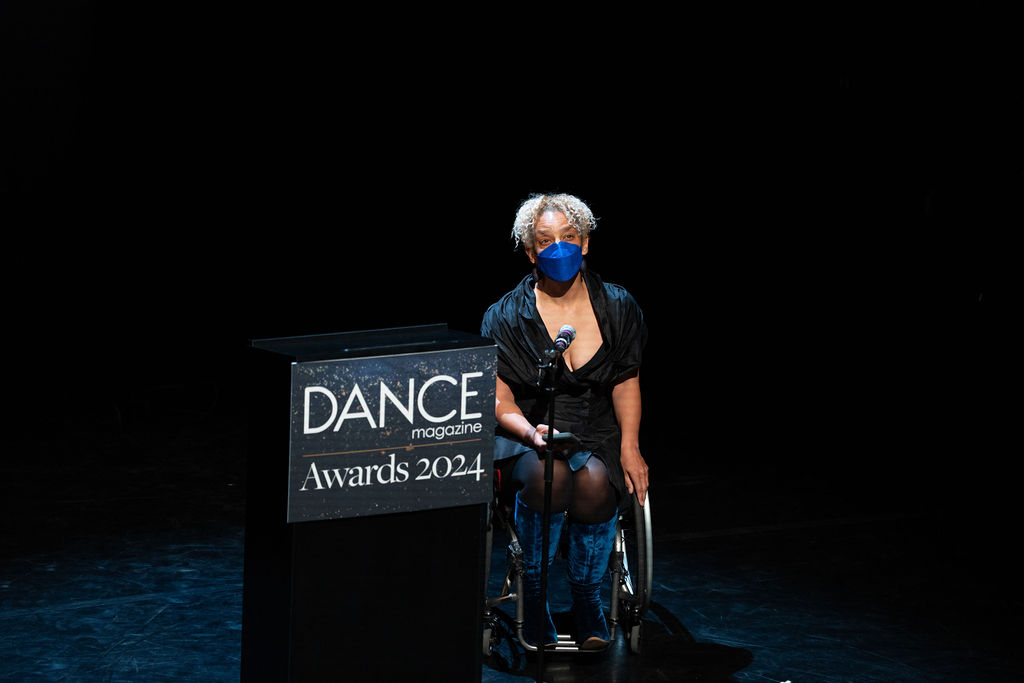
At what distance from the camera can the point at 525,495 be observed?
11.1 feet

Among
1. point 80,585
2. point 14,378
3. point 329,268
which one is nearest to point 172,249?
point 329,268

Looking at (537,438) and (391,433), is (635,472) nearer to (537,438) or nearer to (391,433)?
(537,438)

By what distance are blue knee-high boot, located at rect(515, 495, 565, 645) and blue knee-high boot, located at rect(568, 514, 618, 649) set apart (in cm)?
6

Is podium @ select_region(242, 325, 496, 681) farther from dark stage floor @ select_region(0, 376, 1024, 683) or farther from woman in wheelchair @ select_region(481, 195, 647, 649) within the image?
woman in wheelchair @ select_region(481, 195, 647, 649)

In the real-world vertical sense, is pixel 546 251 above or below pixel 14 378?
above

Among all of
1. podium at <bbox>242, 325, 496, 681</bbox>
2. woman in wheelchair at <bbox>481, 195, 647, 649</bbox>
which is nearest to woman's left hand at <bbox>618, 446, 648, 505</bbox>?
woman in wheelchair at <bbox>481, 195, 647, 649</bbox>

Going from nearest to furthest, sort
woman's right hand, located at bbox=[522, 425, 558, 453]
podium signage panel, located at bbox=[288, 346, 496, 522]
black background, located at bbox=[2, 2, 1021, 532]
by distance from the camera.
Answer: podium signage panel, located at bbox=[288, 346, 496, 522] < woman's right hand, located at bbox=[522, 425, 558, 453] < black background, located at bbox=[2, 2, 1021, 532]

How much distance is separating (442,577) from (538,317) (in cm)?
119

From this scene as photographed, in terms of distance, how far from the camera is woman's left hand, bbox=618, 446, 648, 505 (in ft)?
11.2

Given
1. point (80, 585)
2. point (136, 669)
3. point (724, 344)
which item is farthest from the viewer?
point (724, 344)

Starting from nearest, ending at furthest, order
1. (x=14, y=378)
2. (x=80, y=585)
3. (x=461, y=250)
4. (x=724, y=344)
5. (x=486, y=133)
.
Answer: (x=80, y=585)
(x=14, y=378)
(x=724, y=344)
(x=486, y=133)
(x=461, y=250)

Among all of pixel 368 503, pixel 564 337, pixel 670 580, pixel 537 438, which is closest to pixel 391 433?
pixel 368 503

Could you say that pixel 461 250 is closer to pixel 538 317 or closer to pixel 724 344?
pixel 724 344

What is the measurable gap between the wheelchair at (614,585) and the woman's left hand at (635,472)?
0.02m
